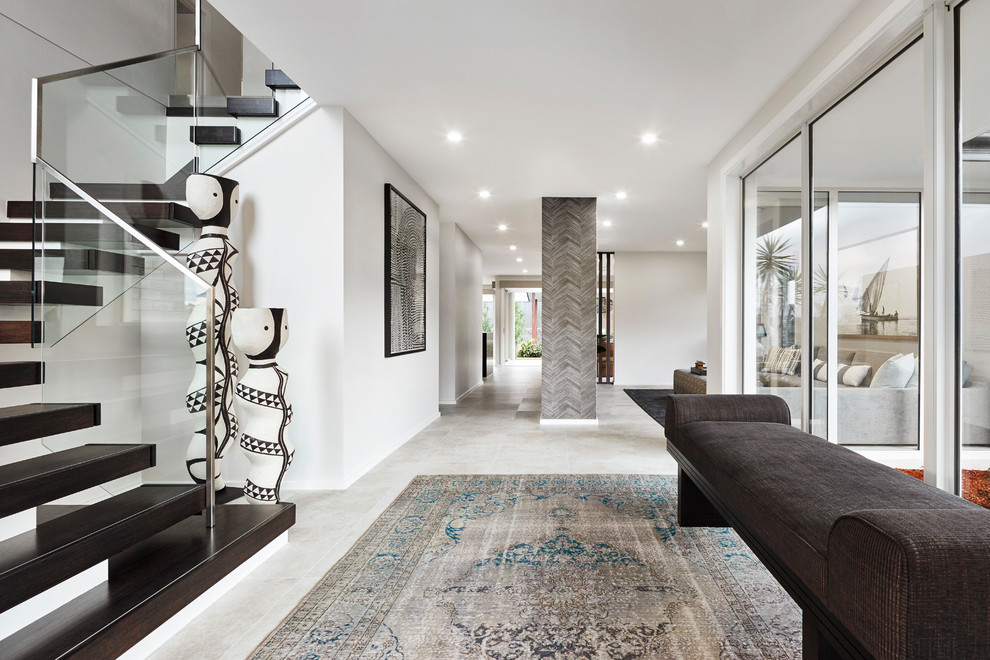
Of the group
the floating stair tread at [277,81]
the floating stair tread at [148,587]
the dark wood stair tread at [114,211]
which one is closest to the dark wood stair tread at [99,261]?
the dark wood stair tread at [114,211]

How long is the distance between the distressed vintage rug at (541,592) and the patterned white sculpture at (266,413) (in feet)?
2.13

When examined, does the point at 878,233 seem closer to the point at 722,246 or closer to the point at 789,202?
the point at 789,202

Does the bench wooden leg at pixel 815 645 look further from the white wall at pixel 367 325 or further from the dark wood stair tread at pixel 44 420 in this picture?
the white wall at pixel 367 325

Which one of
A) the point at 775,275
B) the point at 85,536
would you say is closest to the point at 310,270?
the point at 85,536

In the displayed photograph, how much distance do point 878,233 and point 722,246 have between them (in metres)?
1.74

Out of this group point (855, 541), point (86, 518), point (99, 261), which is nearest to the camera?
point (855, 541)

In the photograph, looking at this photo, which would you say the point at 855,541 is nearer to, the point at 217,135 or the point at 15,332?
the point at 15,332

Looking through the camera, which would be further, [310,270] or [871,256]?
[310,270]

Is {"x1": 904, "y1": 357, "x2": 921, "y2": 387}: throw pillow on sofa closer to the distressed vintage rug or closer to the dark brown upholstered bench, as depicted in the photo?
the dark brown upholstered bench

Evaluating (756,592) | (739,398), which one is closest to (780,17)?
(739,398)

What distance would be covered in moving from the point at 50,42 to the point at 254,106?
3.55ft

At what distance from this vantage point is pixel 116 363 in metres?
1.88

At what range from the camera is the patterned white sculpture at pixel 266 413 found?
2.65 meters

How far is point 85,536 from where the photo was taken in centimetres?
158
